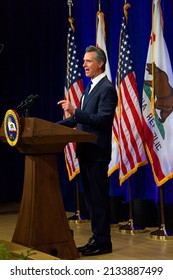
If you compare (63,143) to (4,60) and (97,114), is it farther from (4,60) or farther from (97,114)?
(4,60)

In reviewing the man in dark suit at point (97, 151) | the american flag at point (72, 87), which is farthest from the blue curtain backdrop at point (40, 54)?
the man in dark suit at point (97, 151)

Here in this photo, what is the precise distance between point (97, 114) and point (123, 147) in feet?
5.51

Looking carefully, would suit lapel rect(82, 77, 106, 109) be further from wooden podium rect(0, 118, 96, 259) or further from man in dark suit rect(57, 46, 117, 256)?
wooden podium rect(0, 118, 96, 259)

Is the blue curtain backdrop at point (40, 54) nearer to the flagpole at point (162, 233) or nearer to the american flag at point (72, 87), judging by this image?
the american flag at point (72, 87)

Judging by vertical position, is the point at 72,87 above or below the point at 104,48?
below

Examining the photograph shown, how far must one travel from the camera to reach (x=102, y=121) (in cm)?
363

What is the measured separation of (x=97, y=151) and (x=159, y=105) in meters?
1.39

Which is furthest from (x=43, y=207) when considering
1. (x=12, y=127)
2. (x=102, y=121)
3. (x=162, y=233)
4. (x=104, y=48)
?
(x=104, y=48)

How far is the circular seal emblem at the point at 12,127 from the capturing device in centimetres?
331

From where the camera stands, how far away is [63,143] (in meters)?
3.44

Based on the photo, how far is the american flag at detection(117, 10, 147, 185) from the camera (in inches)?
204

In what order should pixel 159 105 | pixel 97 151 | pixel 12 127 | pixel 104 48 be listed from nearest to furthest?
pixel 12 127
pixel 97 151
pixel 159 105
pixel 104 48

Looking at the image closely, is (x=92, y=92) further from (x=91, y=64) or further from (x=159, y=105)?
(x=159, y=105)
